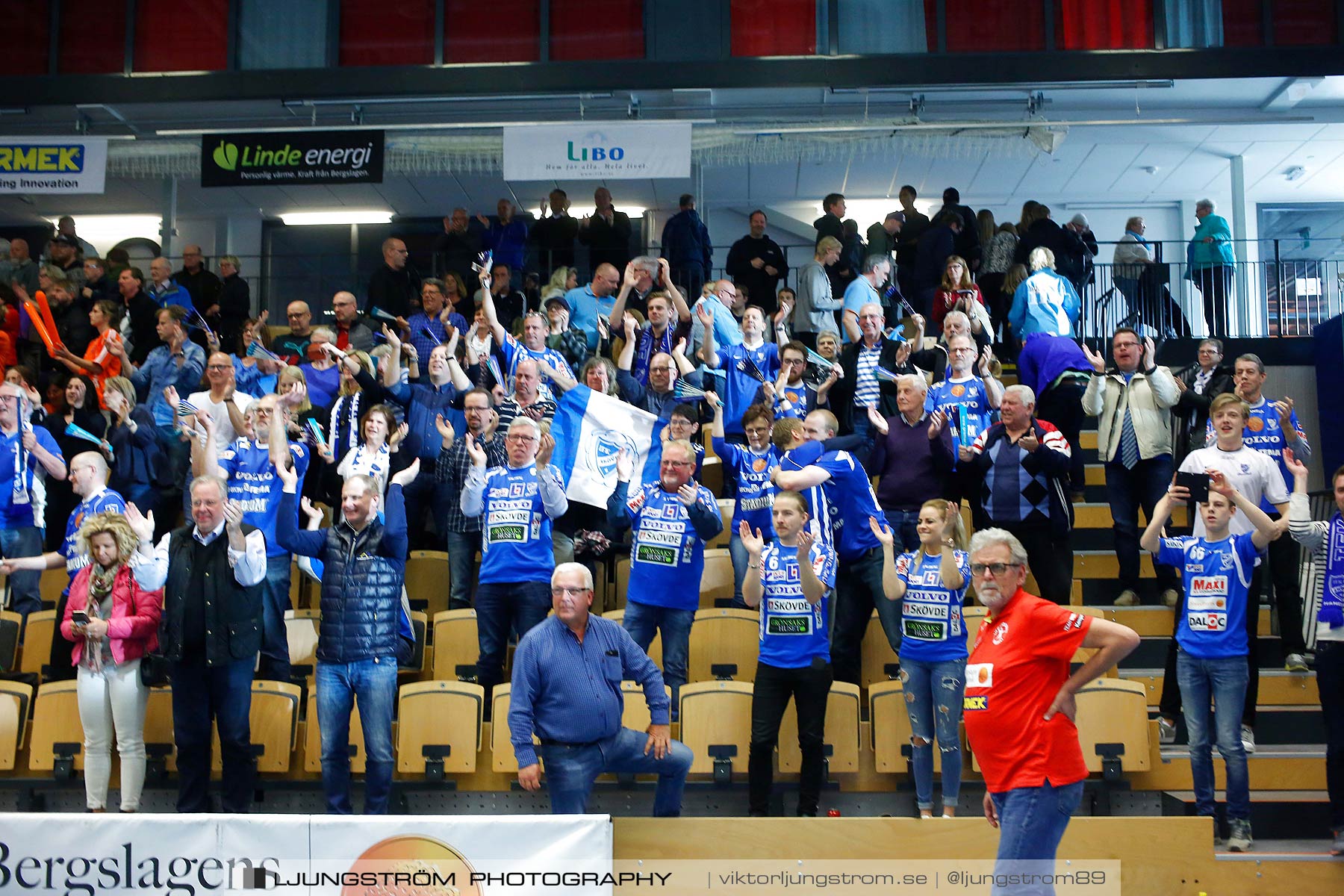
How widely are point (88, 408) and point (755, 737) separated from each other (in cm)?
665

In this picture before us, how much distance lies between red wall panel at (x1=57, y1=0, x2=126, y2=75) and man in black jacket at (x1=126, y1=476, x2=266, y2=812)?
821 cm

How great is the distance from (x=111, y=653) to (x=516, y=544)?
225cm

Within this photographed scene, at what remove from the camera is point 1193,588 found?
21.1 ft

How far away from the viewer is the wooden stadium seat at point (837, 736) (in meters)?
6.82

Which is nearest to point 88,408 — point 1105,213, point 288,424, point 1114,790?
point 288,424

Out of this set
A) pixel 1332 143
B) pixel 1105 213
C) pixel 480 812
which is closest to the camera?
pixel 480 812

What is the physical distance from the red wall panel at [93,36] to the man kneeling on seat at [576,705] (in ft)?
32.6

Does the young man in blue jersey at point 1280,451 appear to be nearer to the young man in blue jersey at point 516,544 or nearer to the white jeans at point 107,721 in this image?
the young man in blue jersey at point 516,544

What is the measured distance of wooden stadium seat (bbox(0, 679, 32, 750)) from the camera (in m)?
7.14

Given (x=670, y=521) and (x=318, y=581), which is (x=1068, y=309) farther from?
(x=318, y=581)

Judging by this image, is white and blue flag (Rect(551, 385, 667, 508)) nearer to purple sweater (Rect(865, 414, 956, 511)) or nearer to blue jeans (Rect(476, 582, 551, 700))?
blue jeans (Rect(476, 582, 551, 700))

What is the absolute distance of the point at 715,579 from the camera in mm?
8430

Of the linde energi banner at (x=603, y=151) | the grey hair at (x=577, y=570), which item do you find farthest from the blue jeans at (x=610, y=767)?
the linde energi banner at (x=603, y=151)

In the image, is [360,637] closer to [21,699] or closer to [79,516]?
[21,699]
